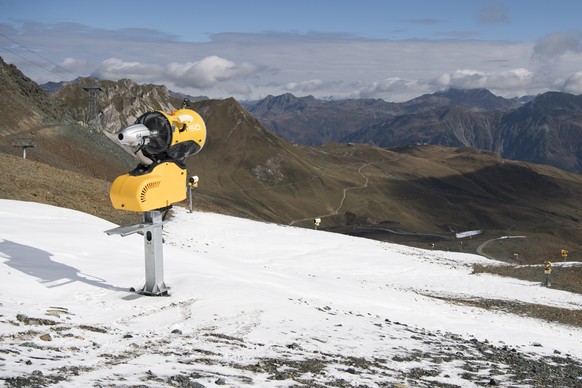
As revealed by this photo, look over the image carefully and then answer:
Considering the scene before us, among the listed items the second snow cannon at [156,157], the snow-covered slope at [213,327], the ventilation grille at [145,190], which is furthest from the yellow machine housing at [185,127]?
the snow-covered slope at [213,327]

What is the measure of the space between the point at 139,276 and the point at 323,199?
170749 millimetres

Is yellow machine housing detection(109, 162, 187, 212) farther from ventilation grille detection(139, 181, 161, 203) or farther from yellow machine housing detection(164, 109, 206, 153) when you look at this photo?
yellow machine housing detection(164, 109, 206, 153)

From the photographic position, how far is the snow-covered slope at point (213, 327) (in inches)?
344

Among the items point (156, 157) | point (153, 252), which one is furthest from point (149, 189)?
point (153, 252)

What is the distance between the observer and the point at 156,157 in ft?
41.6

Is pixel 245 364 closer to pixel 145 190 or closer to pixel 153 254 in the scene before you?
pixel 153 254

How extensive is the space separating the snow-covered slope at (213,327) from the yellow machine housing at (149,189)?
2.21 meters

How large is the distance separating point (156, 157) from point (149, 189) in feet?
2.68

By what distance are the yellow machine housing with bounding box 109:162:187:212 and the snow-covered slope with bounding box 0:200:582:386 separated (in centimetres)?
Result: 221

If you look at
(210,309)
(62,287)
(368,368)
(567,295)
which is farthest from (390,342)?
(567,295)

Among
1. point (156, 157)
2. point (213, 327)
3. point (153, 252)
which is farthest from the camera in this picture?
point (153, 252)

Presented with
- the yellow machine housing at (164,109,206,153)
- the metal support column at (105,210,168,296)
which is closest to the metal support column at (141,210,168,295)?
the metal support column at (105,210,168,296)

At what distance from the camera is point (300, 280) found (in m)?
21.2

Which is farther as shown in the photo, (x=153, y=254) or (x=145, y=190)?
(x=153, y=254)
